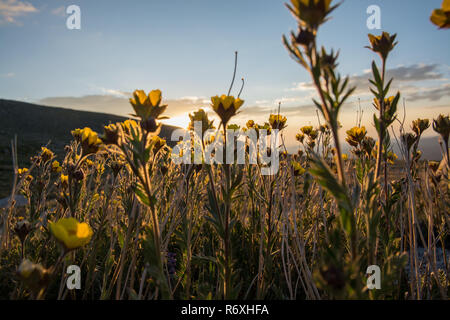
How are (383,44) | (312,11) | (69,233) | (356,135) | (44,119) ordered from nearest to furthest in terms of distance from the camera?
1. (312,11)
2. (69,233)
3. (383,44)
4. (356,135)
5. (44,119)

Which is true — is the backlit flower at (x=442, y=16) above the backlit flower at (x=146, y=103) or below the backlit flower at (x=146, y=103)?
above

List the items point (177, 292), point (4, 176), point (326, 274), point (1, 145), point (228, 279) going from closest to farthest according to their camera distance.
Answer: point (326, 274) → point (228, 279) → point (177, 292) → point (4, 176) → point (1, 145)

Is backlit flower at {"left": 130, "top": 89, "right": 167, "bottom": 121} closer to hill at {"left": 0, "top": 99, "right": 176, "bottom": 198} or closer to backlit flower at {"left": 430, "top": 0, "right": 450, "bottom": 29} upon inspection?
backlit flower at {"left": 430, "top": 0, "right": 450, "bottom": 29}

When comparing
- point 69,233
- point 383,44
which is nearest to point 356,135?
point 383,44

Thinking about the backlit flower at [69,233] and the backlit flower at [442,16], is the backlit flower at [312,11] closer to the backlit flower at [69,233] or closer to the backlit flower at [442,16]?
the backlit flower at [442,16]

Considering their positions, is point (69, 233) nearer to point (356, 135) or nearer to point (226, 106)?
point (226, 106)

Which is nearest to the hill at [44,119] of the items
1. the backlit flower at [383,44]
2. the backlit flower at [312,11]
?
the backlit flower at [383,44]

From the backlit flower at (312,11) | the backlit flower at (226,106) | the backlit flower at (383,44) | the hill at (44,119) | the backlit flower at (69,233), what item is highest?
the hill at (44,119)

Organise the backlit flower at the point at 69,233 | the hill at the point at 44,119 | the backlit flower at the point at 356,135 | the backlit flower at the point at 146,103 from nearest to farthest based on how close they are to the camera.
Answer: the backlit flower at the point at 69,233
the backlit flower at the point at 146,103
the backlit flower at the point at 356,135
the hill at the point at 44,119

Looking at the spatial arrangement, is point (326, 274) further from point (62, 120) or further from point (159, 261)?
point (62, 120)

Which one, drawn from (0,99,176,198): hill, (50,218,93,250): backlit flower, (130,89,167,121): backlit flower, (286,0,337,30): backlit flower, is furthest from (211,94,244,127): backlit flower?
(0,99,176,198): hill

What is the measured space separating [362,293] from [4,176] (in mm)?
25049
